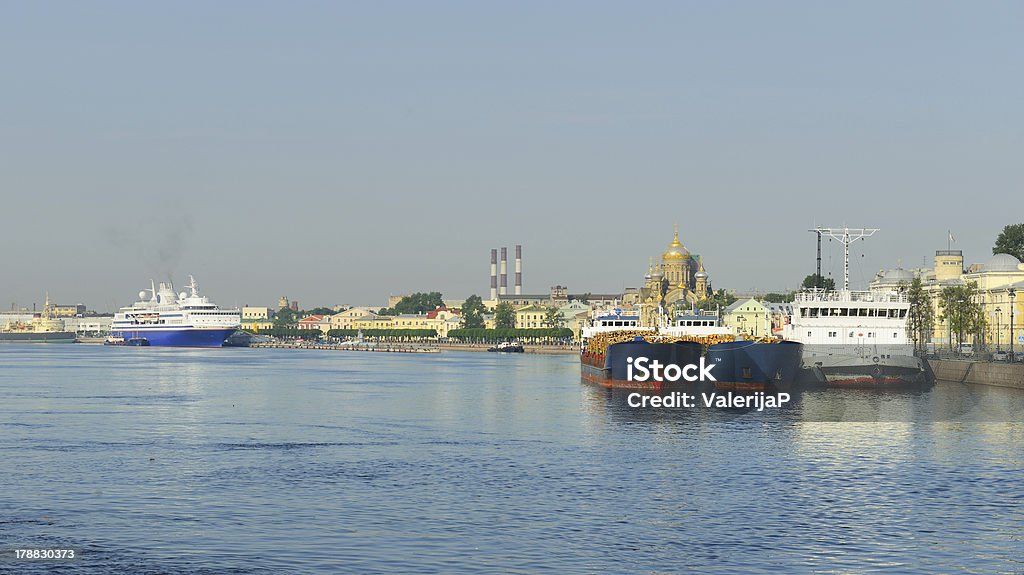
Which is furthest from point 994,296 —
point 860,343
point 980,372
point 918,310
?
point 860,343

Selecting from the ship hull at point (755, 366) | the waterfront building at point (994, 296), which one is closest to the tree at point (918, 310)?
the waterfront building at point (994, 296)

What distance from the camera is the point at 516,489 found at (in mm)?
42500

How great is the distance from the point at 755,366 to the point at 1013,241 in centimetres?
10035

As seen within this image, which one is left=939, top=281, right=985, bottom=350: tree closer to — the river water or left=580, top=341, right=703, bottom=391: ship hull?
left=580, top=341, right=703, bottom=391: ship hull

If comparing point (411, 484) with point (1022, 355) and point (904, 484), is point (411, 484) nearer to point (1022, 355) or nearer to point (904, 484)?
point (904, 484)

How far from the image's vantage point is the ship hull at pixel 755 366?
282 ft

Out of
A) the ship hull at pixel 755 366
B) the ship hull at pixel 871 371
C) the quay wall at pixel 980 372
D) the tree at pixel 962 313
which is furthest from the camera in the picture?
the tree at pixel 962 313

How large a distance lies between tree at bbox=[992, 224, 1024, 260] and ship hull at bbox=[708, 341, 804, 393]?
96.3 m

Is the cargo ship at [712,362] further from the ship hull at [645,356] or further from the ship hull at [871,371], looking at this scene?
the ship hull at [871,371]

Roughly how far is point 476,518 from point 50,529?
1115cm

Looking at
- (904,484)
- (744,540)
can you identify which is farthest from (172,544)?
(904,484)

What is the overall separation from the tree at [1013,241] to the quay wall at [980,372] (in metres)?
66.3

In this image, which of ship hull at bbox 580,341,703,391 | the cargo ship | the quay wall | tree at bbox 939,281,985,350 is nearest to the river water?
the cargo ship

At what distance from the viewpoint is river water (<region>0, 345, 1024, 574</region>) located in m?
32.5
